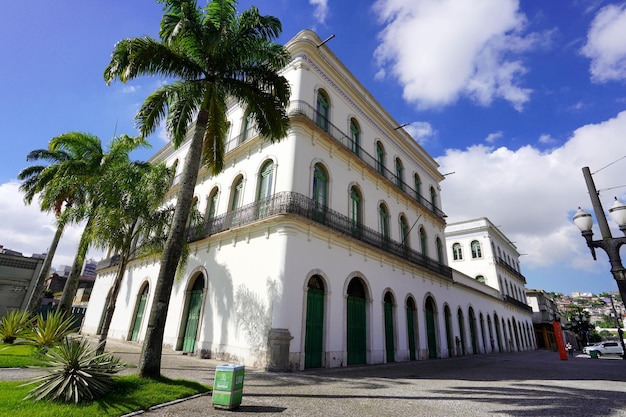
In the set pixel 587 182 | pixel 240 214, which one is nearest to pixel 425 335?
pixel 240 214

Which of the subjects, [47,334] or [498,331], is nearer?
[47,334]

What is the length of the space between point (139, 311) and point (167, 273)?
12658 mm

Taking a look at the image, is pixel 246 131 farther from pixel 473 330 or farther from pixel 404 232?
pixel 473 330

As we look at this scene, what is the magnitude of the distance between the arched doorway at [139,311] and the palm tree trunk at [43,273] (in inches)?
172

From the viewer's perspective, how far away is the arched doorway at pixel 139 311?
16.7m

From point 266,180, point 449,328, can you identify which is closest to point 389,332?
point 449,328

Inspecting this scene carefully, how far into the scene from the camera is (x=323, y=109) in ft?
49.5

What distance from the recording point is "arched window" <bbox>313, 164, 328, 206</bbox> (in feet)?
42.7

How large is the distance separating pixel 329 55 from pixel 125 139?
11.1 metres

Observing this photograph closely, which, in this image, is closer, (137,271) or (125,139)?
(125,139)

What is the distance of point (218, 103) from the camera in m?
9.45

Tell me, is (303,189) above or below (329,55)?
below

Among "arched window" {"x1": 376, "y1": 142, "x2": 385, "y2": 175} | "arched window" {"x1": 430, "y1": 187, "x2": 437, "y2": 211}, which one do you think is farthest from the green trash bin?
"arched window" {"x1": 430, "y1": 187, "x2": 437, "y2": 211}

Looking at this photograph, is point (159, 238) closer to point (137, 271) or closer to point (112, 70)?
point (112, 70)
